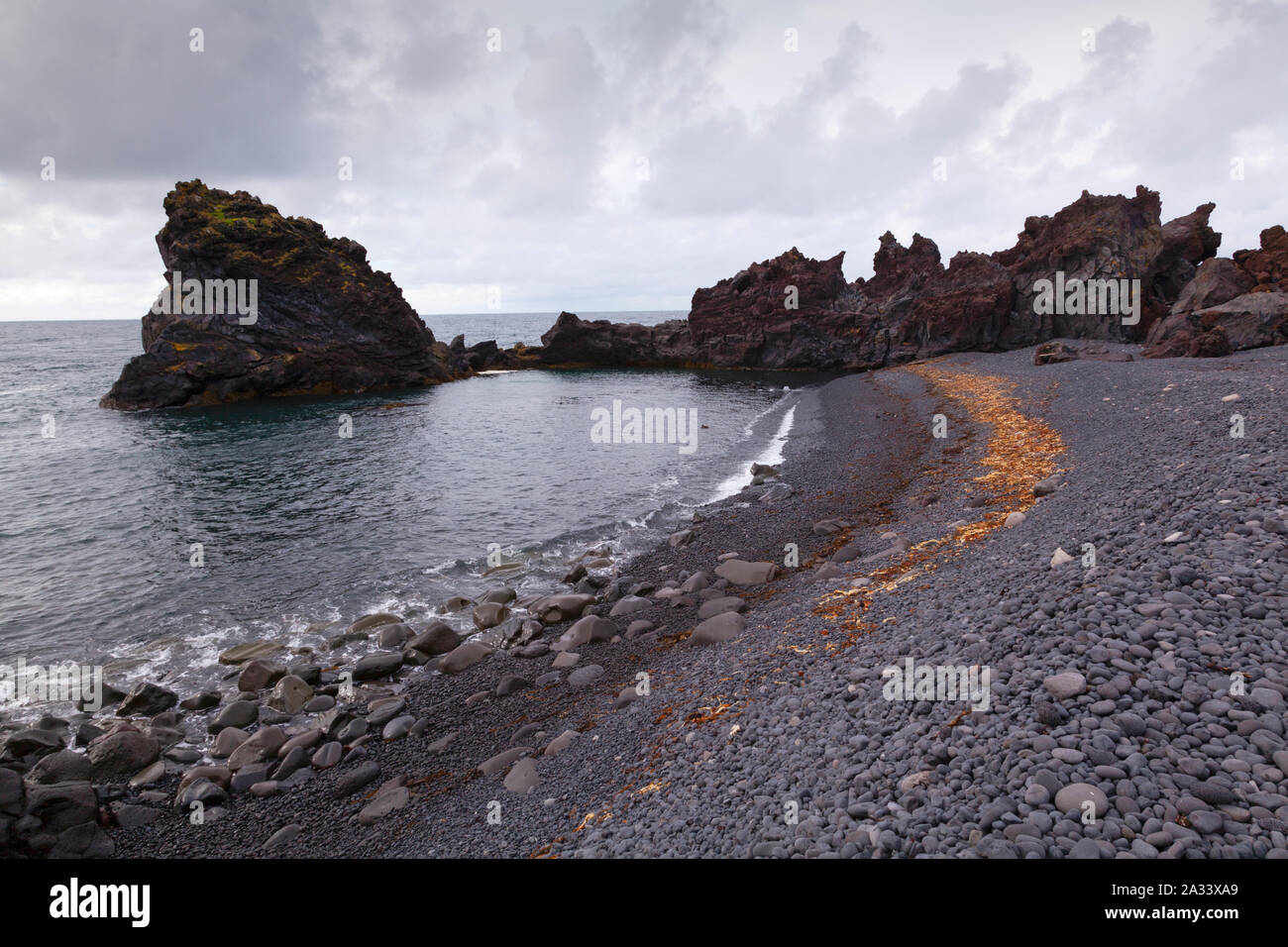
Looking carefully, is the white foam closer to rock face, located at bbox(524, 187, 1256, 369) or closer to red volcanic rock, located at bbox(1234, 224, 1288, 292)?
rock face, located at bbox(524, 187, 1256, 369)

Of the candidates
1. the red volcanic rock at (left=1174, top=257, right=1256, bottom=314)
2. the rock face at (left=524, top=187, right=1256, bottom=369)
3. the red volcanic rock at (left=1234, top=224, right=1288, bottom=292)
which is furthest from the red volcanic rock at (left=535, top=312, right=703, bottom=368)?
the red volcanic rock at (left=1234, top=224, right=1288, bottom=292)

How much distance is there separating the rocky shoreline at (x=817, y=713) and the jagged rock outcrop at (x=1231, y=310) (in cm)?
2529

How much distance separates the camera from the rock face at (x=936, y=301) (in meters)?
59.8

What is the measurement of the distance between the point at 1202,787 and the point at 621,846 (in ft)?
18.5

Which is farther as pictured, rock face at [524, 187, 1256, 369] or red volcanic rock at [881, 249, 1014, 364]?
red volcanic rock at [881, 249, 1014, 364]

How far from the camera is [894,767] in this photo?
6719 millimetres

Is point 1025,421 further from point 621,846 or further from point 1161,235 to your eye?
point 1161,235

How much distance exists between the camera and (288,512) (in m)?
26.5

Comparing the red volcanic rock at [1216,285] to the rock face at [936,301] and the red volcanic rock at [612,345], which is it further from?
the red volcanic rock at [612,345]

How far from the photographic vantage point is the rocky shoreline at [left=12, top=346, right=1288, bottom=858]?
5824 millimetres

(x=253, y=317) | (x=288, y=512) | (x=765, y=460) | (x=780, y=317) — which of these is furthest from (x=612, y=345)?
(x=288, y=512)

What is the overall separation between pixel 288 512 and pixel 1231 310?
56793 mm

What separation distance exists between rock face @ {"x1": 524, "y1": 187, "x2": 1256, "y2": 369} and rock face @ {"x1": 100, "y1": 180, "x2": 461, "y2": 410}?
34021 mm

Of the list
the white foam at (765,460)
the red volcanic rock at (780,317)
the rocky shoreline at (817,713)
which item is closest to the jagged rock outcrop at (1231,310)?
the white foam at (765,460)
